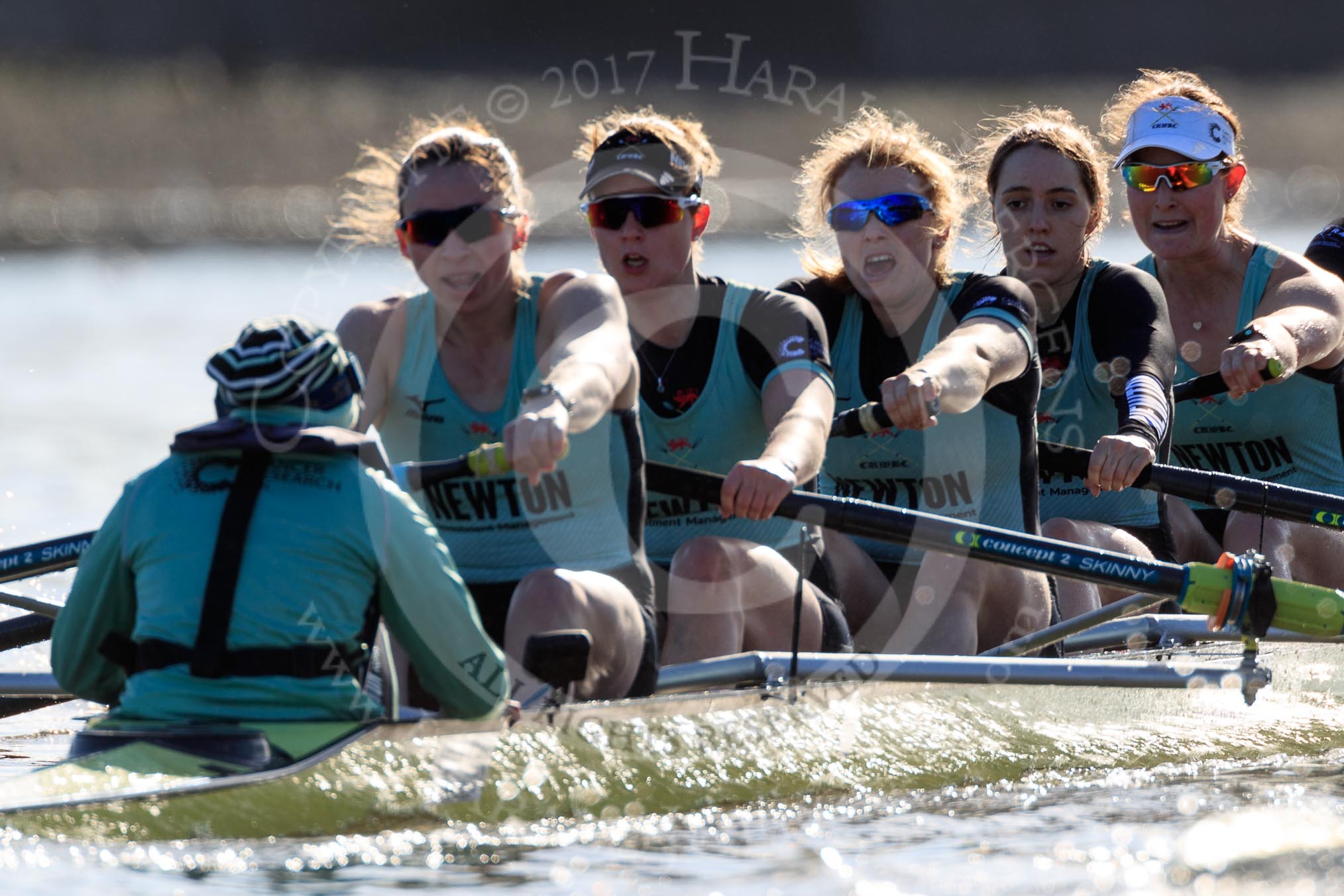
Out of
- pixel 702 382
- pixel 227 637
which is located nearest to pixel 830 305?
pixel 702 382

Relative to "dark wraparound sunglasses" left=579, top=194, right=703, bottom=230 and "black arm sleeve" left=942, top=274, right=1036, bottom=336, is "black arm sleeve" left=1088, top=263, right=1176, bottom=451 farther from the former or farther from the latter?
"dark wraparound sunglasses" left=579, top=194, right=703, bottom=230

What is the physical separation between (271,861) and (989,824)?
1503 mm

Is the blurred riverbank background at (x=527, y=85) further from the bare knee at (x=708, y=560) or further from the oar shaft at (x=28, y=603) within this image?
the bare knee at (x=708, y=560)

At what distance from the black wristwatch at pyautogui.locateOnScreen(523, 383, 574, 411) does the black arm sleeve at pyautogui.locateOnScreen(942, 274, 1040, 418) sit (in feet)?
4.69

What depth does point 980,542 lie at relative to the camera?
163 inches

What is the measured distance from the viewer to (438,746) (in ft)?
10.7

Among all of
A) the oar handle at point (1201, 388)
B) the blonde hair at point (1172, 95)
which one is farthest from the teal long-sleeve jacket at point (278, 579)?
the blonde hair at point (1172, 95)

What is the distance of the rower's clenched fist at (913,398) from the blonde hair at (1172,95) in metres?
1.98

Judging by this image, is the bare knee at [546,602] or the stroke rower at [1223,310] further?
the stroke rower at [1223,310]

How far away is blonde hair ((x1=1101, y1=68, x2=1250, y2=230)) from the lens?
5711 millimetres

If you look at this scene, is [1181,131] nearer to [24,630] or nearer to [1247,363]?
[1247,363]

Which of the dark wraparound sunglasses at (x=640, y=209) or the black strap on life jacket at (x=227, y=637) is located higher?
the dark wraparound sunglasses at (x=640, y=209)

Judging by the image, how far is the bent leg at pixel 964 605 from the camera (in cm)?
448

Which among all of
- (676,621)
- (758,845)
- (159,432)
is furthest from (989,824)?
(159,432)
